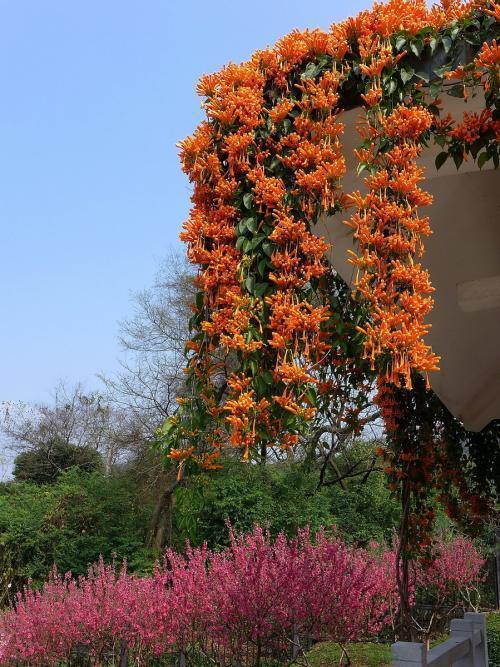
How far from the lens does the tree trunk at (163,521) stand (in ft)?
32.8

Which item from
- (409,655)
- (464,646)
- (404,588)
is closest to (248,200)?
(409,655)

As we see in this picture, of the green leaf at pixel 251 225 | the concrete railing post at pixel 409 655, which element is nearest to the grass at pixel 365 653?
the concrete railing post at pixel 409 655

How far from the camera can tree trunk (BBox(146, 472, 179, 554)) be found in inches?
394

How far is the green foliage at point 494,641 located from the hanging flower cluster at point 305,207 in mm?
4420

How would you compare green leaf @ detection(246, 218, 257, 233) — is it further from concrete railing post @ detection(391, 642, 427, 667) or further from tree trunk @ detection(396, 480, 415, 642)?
tree trunk @ detection(396, 480, 415, 642)

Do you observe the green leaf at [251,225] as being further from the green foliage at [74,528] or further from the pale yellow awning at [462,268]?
the green foliage at [74,528]

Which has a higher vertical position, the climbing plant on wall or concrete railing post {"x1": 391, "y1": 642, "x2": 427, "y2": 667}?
the climbing plant on wall

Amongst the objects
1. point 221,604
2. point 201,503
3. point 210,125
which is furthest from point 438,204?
point 221,604

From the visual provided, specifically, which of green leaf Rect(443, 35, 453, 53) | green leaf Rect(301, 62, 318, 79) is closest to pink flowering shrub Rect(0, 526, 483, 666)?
green leaf Rect(301, 62, 318, 79)

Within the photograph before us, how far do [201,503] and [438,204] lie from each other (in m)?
1.56

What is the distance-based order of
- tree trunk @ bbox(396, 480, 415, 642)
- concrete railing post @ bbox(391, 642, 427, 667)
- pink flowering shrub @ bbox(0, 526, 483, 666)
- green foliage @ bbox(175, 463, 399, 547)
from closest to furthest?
1. concrete railing post @ bbox(391, 642, 427, 667)
2. tree trunk @ bbox(396, 480, 415, 642)
3. pink flowering shrub @ bbox(0, 526, 483, 666)
4. green foliage @ bbox(175, 463, 399, 547)

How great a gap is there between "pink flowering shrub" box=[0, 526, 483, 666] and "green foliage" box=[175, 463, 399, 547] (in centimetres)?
322

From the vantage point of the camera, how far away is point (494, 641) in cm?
595

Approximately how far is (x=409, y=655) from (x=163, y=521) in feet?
27.4
